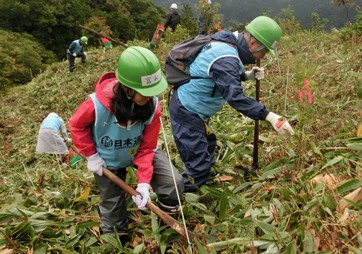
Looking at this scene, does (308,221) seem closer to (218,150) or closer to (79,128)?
(79,128)

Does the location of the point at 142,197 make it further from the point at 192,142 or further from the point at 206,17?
the point at 206,17

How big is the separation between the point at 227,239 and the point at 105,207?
1.05 metres

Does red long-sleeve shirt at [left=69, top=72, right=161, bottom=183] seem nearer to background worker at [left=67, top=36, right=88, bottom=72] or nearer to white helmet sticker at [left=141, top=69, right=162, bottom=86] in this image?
white helmet sticker at [left=141, top=69, right=162, bottom=86]

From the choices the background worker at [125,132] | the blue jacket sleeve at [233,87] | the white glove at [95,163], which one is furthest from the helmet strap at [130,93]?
the blue jacket sleeve at [233,87]

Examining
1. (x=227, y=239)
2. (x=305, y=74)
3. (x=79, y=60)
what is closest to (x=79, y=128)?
(x=227, y=239)

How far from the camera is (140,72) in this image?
2.28 metres

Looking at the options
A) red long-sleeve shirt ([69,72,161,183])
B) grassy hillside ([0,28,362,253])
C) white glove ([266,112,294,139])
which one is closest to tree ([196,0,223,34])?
grassy hillside ([0,28,362,253])

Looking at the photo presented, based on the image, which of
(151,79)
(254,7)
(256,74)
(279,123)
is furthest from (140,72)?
(254,7)

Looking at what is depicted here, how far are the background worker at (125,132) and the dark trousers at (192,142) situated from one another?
0.35 meters

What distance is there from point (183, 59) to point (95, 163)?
46.4 inches

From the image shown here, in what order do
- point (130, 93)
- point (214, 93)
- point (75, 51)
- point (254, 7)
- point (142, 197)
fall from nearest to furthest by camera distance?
1. point (130, 93)
2. point (142, 197)
3. point (214, 93)
4. point (75, 51)
5. point (254, 7)

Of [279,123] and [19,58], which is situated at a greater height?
[279,123]

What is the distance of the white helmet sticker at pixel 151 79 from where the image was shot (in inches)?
89.7

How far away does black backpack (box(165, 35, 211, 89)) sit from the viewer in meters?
3.05
